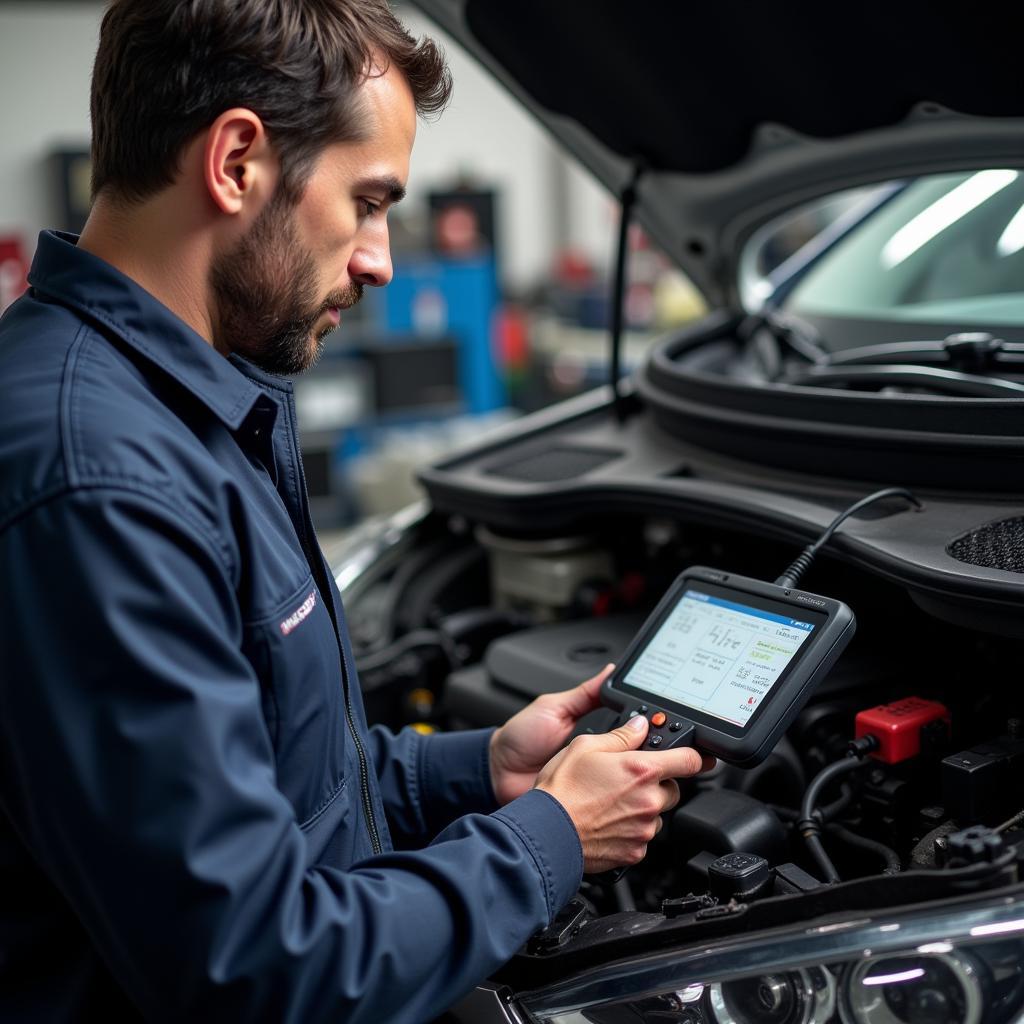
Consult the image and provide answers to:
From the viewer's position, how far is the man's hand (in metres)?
1.26

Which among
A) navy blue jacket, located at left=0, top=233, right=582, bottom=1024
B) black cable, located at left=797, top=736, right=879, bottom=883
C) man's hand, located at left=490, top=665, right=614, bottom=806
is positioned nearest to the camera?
navy blue jacket, located at left=0, top=233, right=582, bottom=1024

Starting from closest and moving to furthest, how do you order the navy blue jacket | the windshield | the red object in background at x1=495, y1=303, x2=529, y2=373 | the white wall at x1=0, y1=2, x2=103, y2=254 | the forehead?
the navy blue jacket, the forehead, the windshield, the white wall at x1=0, y1=2, x2=103, y2=254, the red object in background at x1=495, y1=303, x2=529, y2=373

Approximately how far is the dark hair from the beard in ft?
0.14

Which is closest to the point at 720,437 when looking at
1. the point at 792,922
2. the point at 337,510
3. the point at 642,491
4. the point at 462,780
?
the point at 642,491

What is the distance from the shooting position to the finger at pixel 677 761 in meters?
1.05

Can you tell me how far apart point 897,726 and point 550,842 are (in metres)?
0.38

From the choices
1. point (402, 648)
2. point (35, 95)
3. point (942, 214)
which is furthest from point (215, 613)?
point (35, 95)

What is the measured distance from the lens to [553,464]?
177 cm

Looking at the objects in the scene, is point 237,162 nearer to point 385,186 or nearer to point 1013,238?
point 385,186

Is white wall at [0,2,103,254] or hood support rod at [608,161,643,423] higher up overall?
white wall at [0,2,103,254]

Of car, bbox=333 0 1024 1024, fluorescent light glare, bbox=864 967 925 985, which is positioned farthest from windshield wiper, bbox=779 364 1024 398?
fluorescent light glare, bbox=864 967 925 985

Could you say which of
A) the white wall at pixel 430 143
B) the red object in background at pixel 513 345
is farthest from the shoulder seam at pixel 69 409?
the red object in background at pixel 513 345

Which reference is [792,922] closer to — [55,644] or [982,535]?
[982,535]

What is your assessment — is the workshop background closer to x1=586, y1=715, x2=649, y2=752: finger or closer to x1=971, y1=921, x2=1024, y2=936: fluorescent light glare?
x1=586, y1=715, x2=649, y2=752: finger
